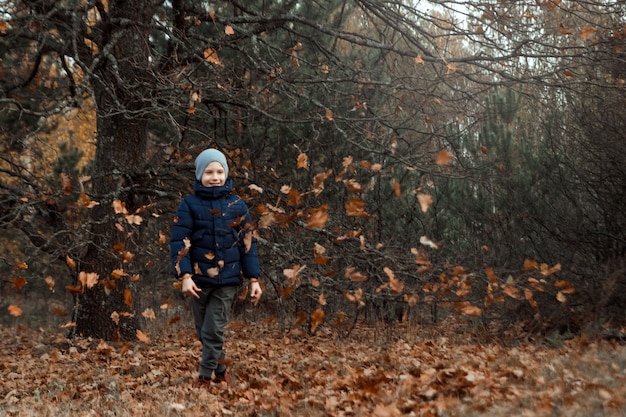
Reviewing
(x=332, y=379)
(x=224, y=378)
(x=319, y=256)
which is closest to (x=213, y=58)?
(x=319, y=256)

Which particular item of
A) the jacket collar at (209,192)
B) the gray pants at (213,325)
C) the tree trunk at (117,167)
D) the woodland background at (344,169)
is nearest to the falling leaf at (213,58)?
the woodland background at (344,169)

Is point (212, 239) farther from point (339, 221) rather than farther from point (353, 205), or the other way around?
point (339, 221)

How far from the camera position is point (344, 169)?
7.63 metres

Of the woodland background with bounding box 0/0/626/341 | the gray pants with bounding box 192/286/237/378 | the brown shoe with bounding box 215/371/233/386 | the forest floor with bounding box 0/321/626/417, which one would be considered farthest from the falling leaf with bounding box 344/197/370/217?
the brown shoe with bounding box 215/371/233/386

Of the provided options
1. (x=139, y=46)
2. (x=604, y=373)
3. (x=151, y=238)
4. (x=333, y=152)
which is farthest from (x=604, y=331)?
(x=151, y=238)

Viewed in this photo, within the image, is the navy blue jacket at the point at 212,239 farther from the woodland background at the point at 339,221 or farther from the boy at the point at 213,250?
the woodland background at the point at 339,221

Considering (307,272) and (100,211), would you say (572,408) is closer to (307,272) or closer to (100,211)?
(307,272)

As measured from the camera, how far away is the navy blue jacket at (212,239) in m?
4.77

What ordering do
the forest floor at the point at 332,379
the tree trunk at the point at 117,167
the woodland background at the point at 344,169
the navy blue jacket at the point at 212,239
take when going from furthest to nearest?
the tree trunk at the point at 117,167
the woodland background at the point at 344,169
the navy blue jacket at the point at 212,239
the forest floor at the point at 332,379

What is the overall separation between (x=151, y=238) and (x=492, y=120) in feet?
18.3

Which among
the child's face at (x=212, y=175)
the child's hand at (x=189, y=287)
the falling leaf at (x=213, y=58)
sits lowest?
the child's hand at (x=189, y=287)

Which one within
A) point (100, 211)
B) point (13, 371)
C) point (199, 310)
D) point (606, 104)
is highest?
point (606, 104)

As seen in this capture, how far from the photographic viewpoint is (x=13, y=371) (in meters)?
6.28

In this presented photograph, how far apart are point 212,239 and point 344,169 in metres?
3.07
